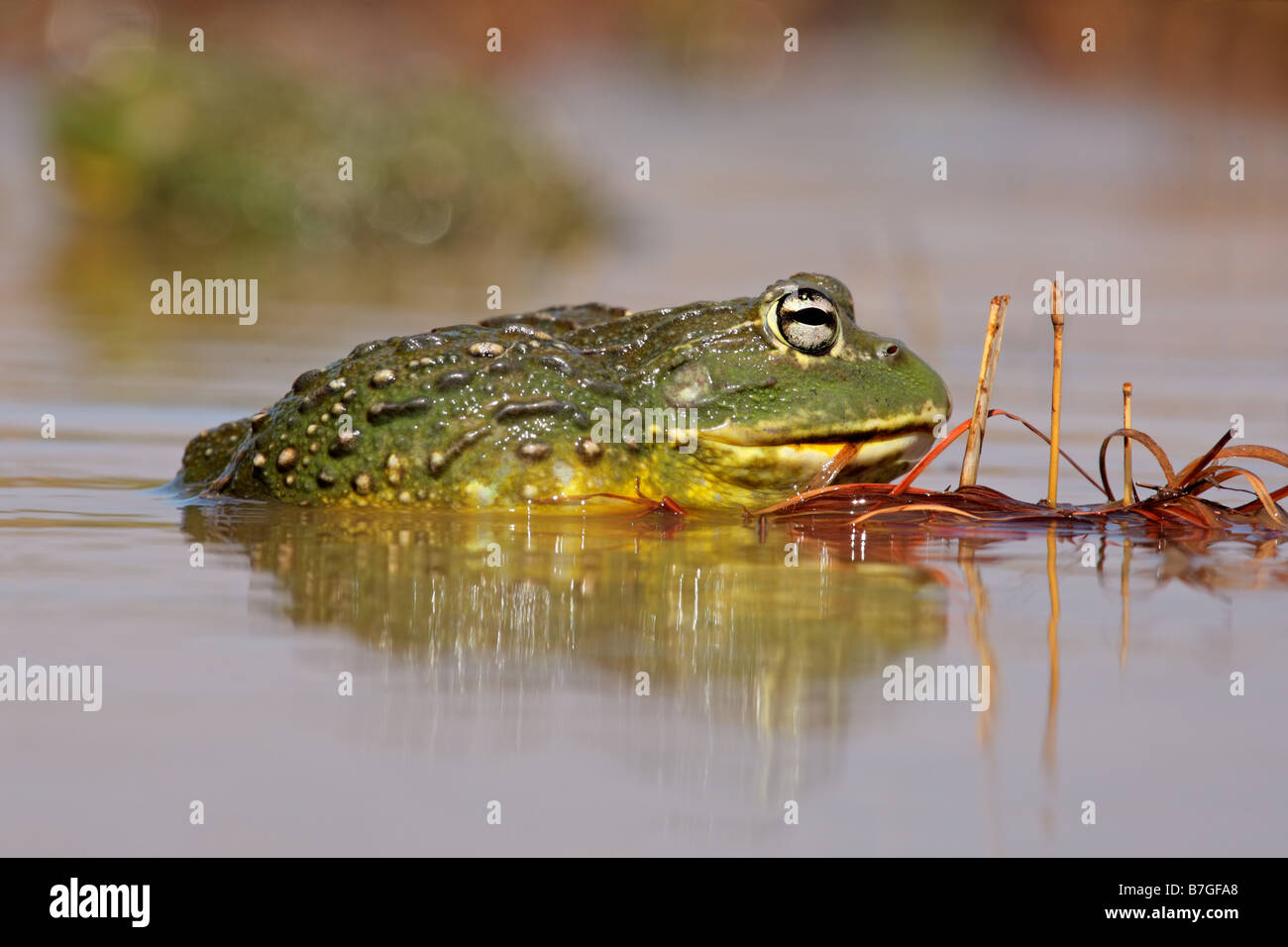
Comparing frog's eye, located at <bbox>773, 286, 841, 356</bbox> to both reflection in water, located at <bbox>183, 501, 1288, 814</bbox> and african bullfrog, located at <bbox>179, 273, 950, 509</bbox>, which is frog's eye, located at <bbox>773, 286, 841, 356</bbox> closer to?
african bullfrog, located at <bbox>179, 273, 950, 509</bbox>

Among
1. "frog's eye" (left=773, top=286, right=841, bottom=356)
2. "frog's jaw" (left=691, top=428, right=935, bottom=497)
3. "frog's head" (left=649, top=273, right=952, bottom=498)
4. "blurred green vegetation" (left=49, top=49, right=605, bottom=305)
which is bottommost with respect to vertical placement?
"frog's jaw" (left=691, top=428, right=935, bottom=497)

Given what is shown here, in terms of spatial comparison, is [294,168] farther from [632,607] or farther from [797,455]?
[632,607]

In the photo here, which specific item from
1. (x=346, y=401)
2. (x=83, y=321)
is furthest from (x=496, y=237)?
(x=346, y=401)

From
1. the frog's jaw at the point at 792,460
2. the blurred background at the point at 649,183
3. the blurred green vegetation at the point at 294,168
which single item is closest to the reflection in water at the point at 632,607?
the frog's jaw at the point at 792,460

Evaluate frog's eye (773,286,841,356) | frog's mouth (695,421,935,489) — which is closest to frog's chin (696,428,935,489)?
frog's mouth (695,421,935,489)

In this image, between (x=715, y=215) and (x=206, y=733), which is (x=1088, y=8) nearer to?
(x=715, y=215)

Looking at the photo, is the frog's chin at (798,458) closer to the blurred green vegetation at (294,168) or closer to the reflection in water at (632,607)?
the reflection in water at (632,607)
